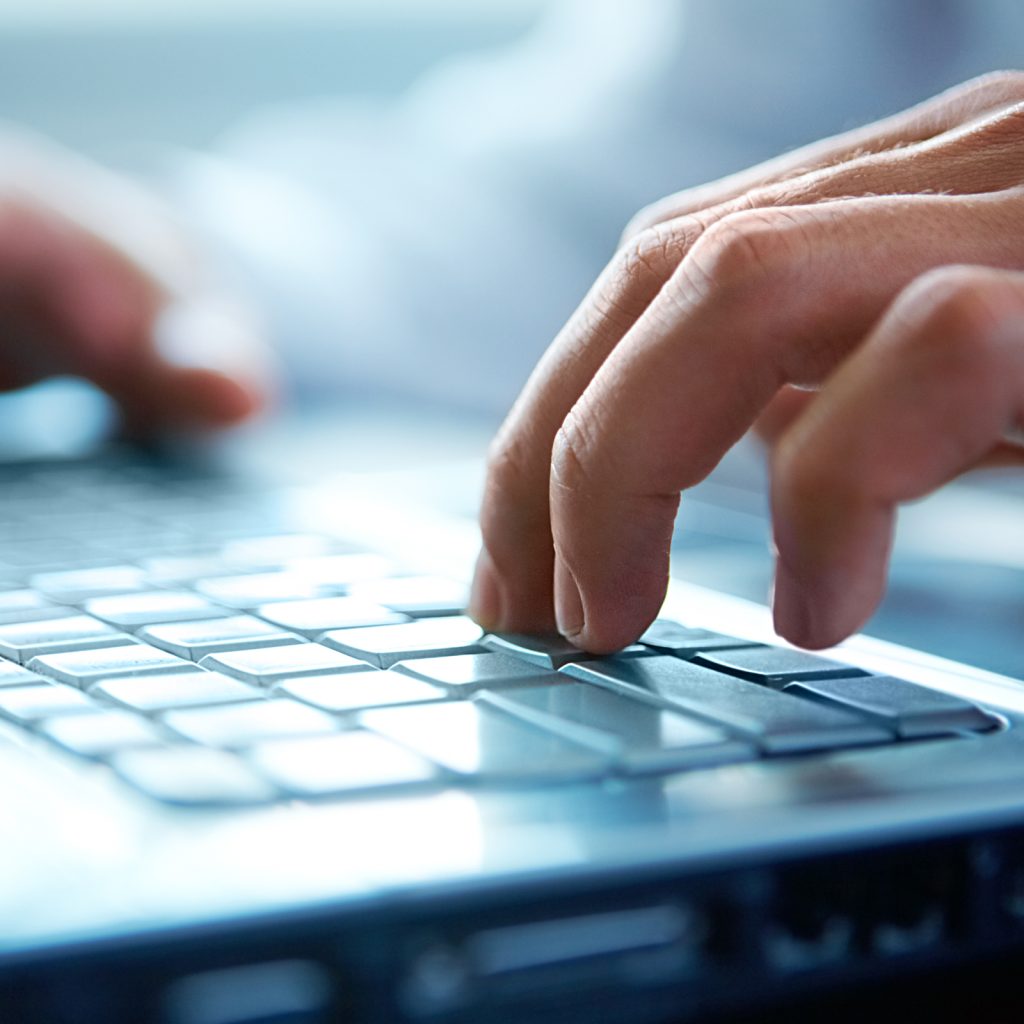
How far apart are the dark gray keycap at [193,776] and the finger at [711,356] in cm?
14

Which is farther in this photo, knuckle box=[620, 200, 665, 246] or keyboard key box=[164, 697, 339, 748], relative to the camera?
knuckle box=[620, 200, 665, 246]

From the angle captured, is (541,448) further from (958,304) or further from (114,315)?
(114,315)

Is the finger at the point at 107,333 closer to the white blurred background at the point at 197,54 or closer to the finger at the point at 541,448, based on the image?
the finger at the point at 541,448

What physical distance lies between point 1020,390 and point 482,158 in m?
1.04

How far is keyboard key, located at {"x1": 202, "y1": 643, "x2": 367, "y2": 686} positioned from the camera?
38cm

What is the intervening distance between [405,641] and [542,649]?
0.13ft

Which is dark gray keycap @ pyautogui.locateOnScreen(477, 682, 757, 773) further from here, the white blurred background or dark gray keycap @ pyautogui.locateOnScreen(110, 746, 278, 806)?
the white blurred background

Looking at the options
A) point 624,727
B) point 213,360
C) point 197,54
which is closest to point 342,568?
point 624,727

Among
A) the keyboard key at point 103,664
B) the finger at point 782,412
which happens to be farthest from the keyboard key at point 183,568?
the finger at point 782,412

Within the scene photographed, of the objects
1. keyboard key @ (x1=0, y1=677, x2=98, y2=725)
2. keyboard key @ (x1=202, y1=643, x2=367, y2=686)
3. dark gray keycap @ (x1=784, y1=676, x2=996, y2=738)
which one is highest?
dark gray keycap @ (x1=784, y1=676, x2=996, y2=738)

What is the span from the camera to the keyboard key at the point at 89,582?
509 millimetres

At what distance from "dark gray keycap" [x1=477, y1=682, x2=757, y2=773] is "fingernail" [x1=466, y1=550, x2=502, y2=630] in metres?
0.08

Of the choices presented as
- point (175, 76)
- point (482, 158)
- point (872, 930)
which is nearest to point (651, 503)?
point (872, 930)

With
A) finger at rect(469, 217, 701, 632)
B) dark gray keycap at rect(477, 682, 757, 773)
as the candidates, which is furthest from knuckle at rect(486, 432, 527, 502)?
dark gray keycap at rect(477, 682, 757, 773)
